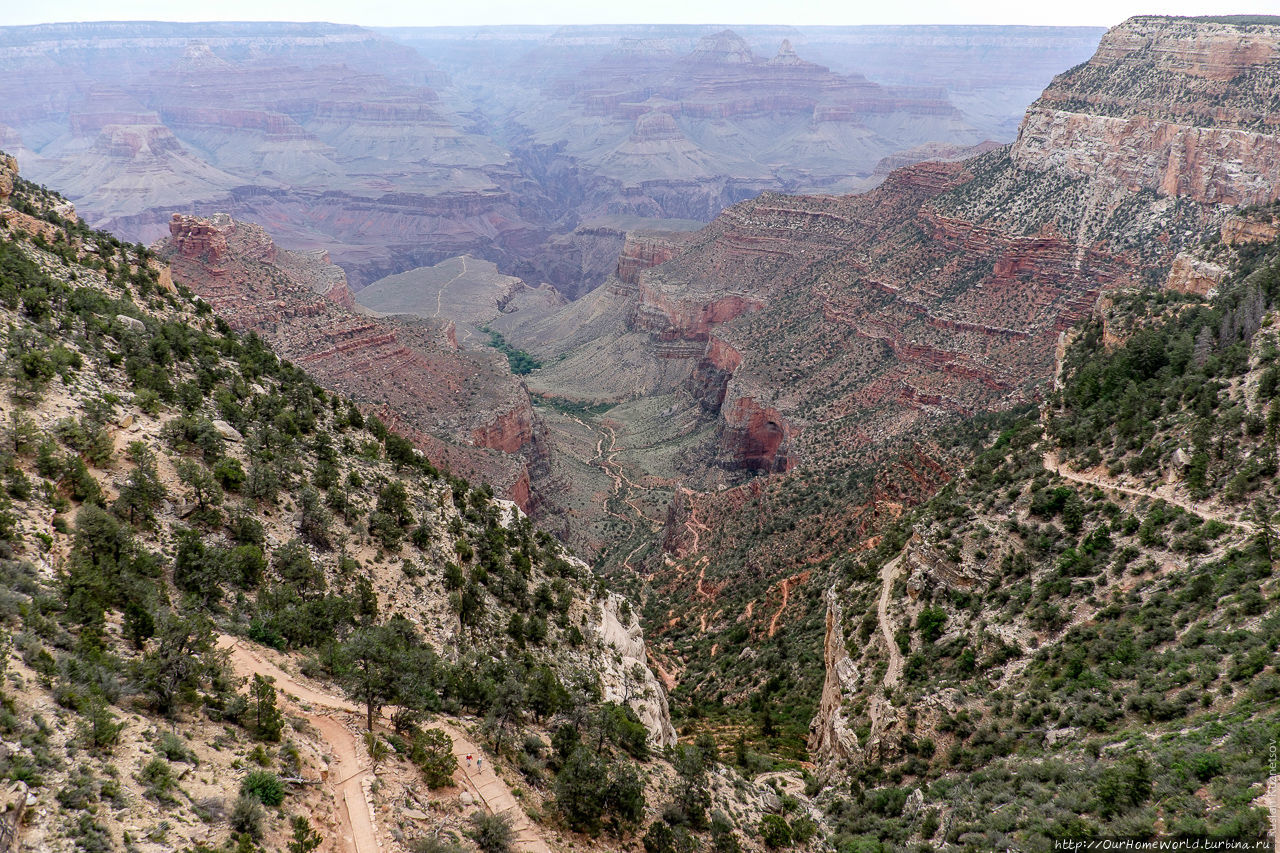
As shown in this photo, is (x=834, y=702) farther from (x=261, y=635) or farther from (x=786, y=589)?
(x=261, y=635)

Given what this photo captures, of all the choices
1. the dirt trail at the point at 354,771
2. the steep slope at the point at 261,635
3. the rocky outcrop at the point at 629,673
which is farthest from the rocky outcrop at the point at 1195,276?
the dirt trail at the point at 354,771

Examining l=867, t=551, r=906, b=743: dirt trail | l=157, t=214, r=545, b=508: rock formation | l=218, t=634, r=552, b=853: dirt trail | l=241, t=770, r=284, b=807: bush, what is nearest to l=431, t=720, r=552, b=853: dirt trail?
l=218, t=634, r=552, b=853: dirt trail

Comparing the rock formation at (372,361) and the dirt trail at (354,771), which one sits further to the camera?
the rock formation at (372,361)

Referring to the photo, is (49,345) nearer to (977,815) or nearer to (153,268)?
(153,268)

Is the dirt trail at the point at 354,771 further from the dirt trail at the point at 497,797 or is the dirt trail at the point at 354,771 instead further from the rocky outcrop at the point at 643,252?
the rocky outcrop at the point at 643,252

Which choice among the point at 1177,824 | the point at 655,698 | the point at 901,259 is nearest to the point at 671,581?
the point at 655,698

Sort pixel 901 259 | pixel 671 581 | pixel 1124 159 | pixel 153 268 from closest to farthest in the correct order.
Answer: pixel 153 268 < pixel 671 581 < pixel 1124 159 < pixel 901 259
